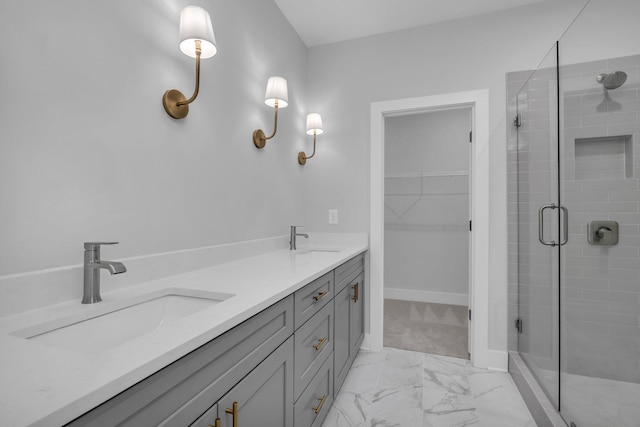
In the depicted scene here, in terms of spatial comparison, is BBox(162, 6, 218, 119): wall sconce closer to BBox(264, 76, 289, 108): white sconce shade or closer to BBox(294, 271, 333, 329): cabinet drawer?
BBox(264, 76, 289, 108): white sconce shade

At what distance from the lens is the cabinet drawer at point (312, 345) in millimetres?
1182

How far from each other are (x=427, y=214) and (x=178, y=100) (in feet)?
10.2

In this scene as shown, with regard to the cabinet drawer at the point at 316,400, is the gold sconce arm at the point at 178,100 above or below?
above

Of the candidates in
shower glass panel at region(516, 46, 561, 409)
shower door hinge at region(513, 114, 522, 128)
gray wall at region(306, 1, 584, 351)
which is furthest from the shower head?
gray wall at region(306, 1, 584, 351)

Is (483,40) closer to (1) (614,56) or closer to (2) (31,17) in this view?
(1) (614,56)

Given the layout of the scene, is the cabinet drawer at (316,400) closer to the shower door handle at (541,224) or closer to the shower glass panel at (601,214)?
the shower glass panel at (601,214)

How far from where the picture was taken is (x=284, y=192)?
230 cm

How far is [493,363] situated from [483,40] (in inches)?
91.8

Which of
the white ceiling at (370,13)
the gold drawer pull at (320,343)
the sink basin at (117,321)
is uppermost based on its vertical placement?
the white ceiling at (370,13)

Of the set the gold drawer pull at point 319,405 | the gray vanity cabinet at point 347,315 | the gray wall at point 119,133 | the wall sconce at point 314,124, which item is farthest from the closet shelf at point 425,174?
the gold drawer pull at point 319,405

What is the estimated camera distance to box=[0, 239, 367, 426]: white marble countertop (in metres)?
0.40

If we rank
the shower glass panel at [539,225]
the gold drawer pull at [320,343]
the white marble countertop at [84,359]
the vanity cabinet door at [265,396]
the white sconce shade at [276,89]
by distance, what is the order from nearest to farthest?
1. the white marble countertop at [84,359]
2. the vanity cabinet door at [265,396]
3. the gold drawer pull at [320,343]
4. the shower glass panel at [539,225]
5. the white sconce shade at [276,89]

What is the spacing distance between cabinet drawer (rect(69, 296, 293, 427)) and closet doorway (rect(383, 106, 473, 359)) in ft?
8.93

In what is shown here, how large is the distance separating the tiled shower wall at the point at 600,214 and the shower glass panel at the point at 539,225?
0.34 ft
